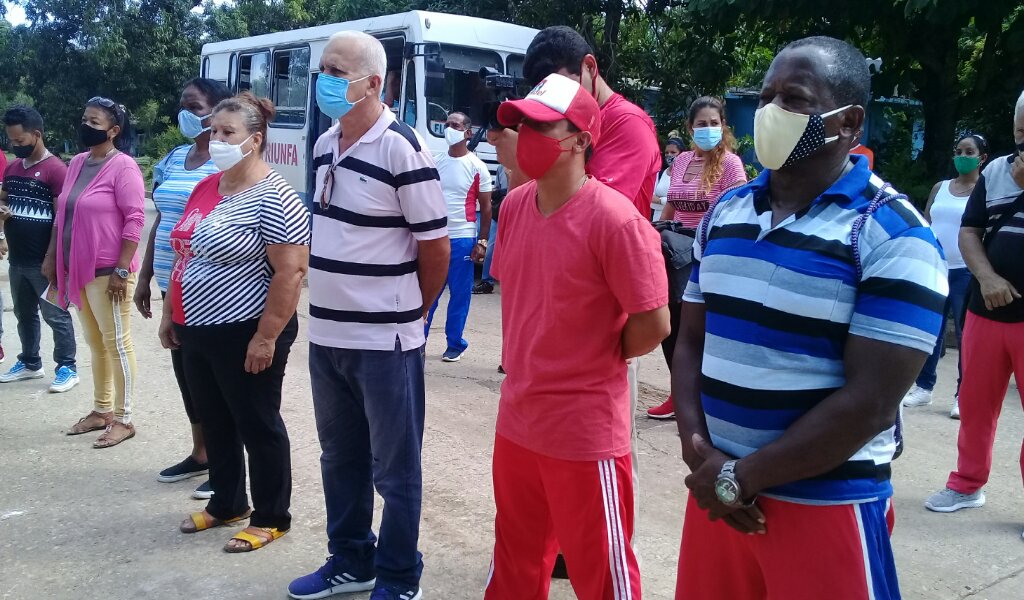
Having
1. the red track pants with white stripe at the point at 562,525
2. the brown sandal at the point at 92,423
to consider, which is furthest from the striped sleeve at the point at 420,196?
the brown sandal at the point at 92,423

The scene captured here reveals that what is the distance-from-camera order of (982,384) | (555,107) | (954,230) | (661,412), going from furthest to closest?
1. (954,230)
2. (661,412)
3. (982,384)
4. (555,107)

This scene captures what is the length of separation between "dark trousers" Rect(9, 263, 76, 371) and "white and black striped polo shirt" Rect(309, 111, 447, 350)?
3.96 metres

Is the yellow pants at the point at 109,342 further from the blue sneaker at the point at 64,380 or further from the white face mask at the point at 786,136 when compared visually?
the white face mask at the point at 786,136

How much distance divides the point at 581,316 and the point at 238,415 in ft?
6.15

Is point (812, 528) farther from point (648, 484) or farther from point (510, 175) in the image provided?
point (648, 484)

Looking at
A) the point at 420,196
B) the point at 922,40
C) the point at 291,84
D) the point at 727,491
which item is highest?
the point at 922,40

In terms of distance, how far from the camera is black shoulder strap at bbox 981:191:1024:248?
4.04 meters

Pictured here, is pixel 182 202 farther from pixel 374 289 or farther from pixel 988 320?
pixel 988 320

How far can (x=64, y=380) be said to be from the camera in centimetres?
612

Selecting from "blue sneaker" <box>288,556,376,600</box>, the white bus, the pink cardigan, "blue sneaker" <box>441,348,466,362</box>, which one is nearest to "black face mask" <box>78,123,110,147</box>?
the pink cardigan

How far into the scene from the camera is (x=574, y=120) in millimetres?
2465

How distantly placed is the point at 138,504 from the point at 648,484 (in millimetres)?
2645

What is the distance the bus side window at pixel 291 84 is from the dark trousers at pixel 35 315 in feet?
24.7

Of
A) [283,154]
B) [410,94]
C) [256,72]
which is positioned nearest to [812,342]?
[410,94]
